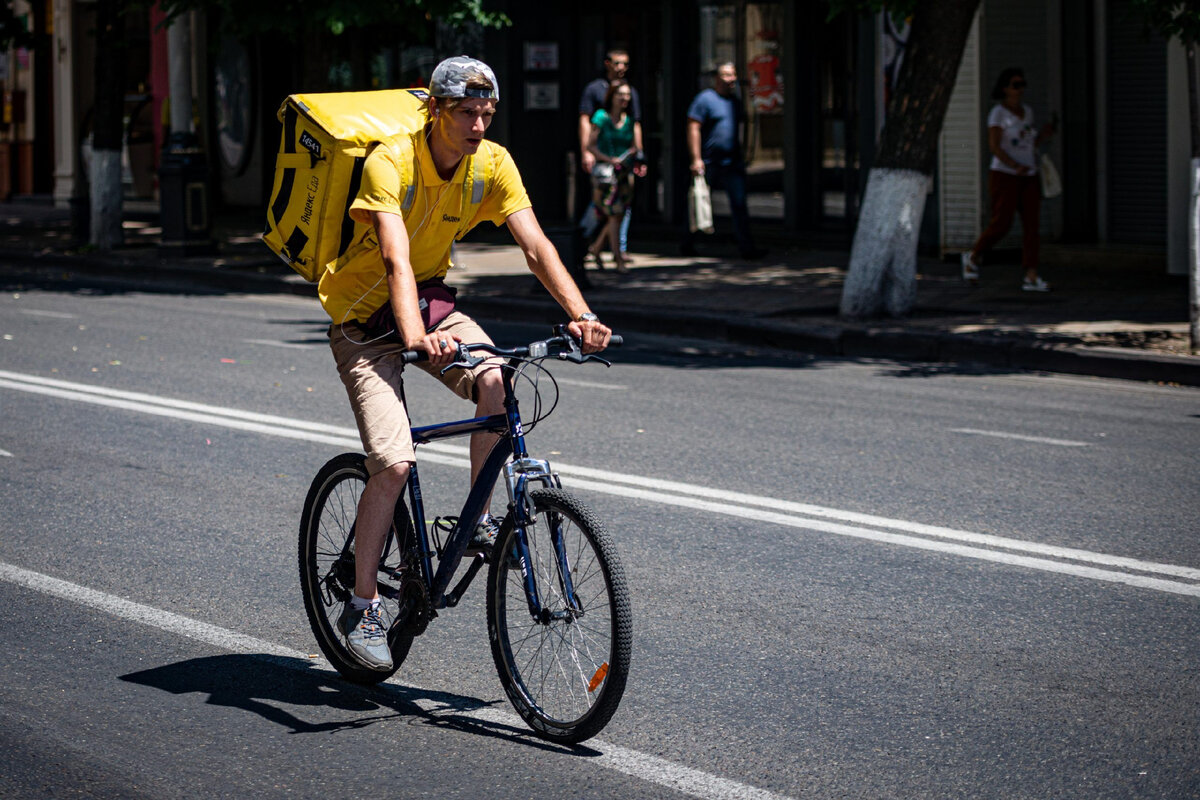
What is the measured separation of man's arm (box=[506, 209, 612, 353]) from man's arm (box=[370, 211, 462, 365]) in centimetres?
31

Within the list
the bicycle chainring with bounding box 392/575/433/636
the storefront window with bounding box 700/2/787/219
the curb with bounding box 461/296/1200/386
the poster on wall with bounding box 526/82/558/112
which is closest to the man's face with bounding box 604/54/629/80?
the curb with bounding box 461/296/1200/386

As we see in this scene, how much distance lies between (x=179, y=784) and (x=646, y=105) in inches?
748

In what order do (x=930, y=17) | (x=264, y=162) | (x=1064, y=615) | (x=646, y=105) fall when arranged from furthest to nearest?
1. (x=264, y=162)
2. (x=646, y=105)
3. (x=930, y=17)
4. (x=1064, y=615)

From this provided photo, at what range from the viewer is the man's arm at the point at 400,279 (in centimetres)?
436

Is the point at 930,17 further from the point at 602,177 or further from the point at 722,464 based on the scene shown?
the point at 722,464

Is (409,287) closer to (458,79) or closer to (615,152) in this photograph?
(458,79)

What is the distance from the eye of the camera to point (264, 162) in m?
27.7

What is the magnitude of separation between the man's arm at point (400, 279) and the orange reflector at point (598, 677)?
0.89m

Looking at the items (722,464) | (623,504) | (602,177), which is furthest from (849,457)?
(602,177)

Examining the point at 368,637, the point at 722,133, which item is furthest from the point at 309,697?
the point at 722,133

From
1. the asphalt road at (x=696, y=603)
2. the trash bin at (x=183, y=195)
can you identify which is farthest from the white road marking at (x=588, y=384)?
the trash bin at (x=183, y=195)

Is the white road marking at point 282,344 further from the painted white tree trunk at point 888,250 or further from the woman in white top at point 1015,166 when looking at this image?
the woman in white top at point 1015,166

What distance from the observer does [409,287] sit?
175 inches

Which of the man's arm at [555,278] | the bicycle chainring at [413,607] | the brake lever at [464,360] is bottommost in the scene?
the bicycle chainring at [413,607]
